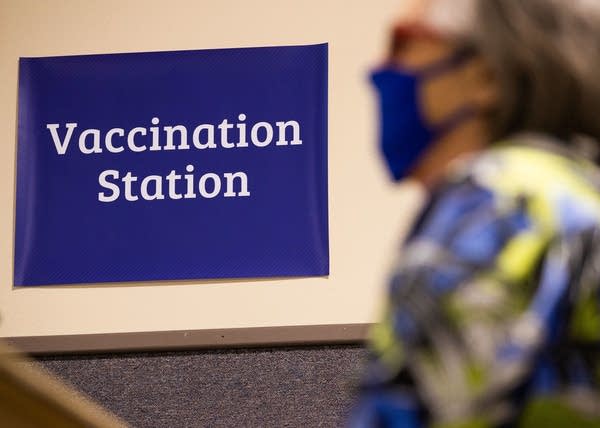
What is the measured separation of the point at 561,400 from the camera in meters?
0.59

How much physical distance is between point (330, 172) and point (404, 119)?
1.70m

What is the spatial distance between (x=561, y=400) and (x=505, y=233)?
9 centimetres

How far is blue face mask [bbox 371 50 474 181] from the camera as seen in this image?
73 cm

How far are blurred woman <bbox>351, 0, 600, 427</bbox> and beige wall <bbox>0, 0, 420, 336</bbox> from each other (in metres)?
1.67

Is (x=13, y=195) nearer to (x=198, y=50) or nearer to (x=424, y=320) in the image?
(x=198, y=50)

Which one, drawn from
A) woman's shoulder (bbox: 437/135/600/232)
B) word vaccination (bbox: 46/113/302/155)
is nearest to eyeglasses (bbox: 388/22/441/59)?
woman's shoulder (bbox: 437/135/600/232)

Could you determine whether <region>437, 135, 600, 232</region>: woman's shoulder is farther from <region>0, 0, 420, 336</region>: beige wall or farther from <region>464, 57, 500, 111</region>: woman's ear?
<region>0, 0, 420, 336</region>: beige wall

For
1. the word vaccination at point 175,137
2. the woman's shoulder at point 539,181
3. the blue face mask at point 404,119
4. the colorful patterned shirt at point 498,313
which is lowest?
the colorful patterned shirt at point 498,313

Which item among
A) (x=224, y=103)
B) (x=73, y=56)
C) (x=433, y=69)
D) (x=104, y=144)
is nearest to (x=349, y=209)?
(x=224, y=103)

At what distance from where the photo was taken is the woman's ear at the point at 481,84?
2.26 feet

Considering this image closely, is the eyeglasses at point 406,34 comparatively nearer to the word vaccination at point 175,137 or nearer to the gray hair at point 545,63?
the gray hair at point 545,63

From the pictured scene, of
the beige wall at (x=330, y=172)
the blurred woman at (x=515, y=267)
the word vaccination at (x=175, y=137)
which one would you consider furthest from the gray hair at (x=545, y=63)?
the word vaccination at (x=175, y=137)

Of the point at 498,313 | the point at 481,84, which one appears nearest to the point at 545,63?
the point at 481,84

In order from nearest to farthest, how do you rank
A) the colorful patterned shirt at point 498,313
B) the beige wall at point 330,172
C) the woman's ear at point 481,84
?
the colorful patterned shirt at point 498,313 < the woman's ear at point 481,84 < the beige wall at point 330,172
